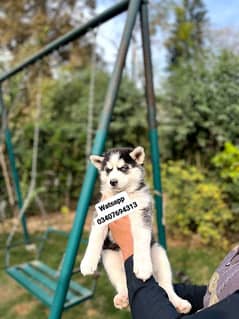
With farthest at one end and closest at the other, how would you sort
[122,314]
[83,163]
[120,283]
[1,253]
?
[83,163] < [1,253] < [122,314] < [120,283]

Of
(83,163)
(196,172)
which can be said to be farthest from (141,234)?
(83,163)

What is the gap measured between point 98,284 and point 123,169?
244 cm

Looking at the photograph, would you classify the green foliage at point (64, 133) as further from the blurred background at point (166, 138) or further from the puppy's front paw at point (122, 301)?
the puppy's front paw at point (122, 301)

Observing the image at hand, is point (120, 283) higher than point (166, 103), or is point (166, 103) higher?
point (166, 103)

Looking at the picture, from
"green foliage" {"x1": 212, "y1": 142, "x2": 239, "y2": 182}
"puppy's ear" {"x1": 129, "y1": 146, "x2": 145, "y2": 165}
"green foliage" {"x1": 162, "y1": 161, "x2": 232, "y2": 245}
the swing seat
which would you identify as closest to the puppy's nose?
"puppy's ear" {"x1": 129, "y1": 146, "x2": 145, "y2": 165}

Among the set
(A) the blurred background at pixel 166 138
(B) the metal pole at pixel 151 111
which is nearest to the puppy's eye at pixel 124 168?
(A) the blurred background at pixel 166 138

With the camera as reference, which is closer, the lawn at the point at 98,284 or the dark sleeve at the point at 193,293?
the dark sleeve at the point at 193,293

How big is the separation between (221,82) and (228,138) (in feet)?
3.21

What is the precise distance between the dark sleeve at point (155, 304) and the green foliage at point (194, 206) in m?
2.79

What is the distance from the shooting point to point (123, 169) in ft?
3.85

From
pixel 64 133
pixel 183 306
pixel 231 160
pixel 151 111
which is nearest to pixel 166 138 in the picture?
pixel 231 160

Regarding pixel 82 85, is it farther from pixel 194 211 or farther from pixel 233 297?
pixel 233 297

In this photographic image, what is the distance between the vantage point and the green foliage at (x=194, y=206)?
369 centimetres

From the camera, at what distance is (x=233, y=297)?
87 centimetres
